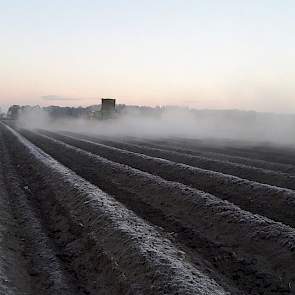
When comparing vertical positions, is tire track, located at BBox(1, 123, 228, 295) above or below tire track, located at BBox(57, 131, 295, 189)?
below

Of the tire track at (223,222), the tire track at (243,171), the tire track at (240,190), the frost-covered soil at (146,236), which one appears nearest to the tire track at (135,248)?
the frost-covered soil at (146,236)

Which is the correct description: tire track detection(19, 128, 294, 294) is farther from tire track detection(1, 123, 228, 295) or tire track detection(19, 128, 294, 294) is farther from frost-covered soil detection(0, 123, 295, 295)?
tire track detection(1, 123, 228, 295)

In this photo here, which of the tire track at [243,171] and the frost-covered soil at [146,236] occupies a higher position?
the tire track at [243,171]

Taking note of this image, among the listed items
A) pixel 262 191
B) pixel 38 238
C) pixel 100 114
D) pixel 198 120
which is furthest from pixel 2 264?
pixel 198 120

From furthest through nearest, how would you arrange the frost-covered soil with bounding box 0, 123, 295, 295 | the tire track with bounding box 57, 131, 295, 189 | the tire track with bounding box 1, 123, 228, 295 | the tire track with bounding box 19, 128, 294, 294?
1. the tire track with bounding box 57, 131, 295, 189
2. the tire track with bounding box 19, 128, 294, 294
3. the frost-covered soil with bounding box 0, 123, 295, 295
4. the tire track with bounding box 1, 123, 228, 295

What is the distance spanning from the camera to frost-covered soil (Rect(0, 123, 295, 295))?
796cm

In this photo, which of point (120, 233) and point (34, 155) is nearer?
point (120, 233)

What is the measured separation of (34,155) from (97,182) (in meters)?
10.1

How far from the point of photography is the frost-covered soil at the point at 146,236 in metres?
7.96

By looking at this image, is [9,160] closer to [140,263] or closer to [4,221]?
[4,221]

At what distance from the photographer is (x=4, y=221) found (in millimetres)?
11961

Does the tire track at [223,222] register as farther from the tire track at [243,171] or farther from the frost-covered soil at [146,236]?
the tire track at [243,171]

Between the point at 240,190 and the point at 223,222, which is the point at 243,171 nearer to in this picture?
the point at 240,190

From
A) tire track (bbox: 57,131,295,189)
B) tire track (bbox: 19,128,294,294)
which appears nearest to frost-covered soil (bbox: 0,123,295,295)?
tire track (bbox: 19,128,294,294)
